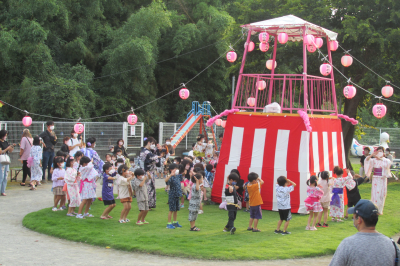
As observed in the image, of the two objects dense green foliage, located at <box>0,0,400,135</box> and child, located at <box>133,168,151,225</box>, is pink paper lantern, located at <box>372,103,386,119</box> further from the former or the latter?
child, located at <box>133,168,151,225</box>

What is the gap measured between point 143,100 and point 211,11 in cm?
771

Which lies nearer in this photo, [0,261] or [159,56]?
[0,261]

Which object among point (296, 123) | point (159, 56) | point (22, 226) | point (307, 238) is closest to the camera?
point (307, 238)

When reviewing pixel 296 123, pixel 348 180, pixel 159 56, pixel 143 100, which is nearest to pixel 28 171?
pixel 296 123

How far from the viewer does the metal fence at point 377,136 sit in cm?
2712

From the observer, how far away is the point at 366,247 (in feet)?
10.6

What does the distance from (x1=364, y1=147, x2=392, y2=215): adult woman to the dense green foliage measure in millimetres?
6417

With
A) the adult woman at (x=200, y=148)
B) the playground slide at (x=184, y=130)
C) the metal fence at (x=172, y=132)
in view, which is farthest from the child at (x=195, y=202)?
the metal fence at (x=172, y=132)

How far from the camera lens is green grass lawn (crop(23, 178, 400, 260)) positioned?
700cm

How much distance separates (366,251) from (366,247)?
33 mm

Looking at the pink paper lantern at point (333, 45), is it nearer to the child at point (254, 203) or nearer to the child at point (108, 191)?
the child at point (254, 203)

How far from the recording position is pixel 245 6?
19.4m

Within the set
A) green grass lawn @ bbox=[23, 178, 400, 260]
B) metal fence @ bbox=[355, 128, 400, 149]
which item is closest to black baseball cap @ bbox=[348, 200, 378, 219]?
green grass lawn @ bbox=[23, 178, 400, 260]

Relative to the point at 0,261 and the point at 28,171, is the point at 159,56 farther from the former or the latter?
the point at 0,261
